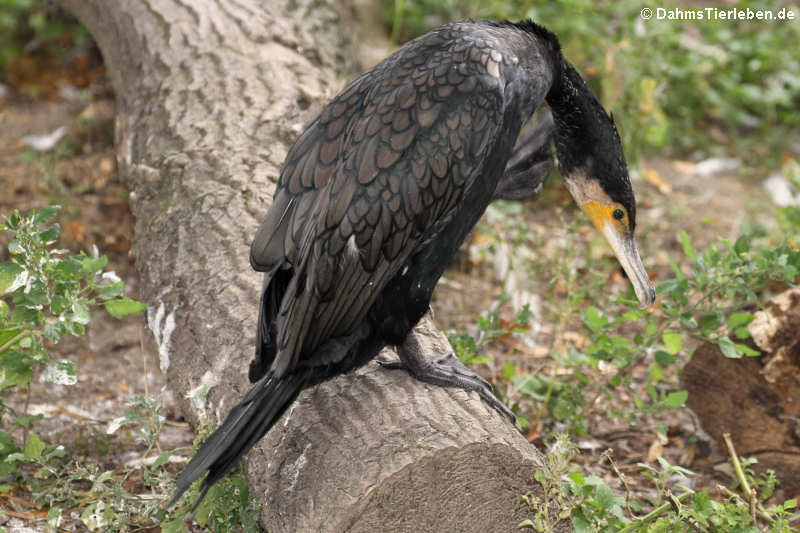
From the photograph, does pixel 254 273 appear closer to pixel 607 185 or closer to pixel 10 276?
pixel 10 276

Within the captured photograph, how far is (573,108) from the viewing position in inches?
98.8

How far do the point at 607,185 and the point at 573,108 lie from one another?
0.23 m

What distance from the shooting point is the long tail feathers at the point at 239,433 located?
1.91 metres

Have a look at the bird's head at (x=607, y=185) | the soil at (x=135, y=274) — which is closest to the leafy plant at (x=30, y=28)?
the soil at (x=135, y=274)

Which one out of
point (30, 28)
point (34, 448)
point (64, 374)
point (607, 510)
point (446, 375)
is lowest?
point (30, 28)

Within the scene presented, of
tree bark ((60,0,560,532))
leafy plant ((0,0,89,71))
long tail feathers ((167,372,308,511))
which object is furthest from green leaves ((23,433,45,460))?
leafy plant ((0,0,89,71))

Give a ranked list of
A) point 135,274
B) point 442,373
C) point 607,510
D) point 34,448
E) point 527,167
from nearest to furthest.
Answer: point 607,510 < point 442,373 < point 34,448 < point 527,167 < point 135,274

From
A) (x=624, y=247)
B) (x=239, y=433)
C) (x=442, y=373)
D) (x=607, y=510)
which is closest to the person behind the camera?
(x=239, y=433)

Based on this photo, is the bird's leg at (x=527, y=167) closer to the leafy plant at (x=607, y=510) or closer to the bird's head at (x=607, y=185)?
the bird's head at (x=607, y=185)

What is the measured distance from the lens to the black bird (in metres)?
2.04

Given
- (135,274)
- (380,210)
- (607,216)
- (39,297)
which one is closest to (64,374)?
(39,297)

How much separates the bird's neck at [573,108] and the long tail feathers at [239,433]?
1.07 metres

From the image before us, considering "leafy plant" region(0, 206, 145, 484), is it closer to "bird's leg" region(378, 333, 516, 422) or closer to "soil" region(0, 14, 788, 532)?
"soil" region(0, 14, 788, 532)

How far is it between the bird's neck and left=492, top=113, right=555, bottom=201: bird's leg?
0.27 m
